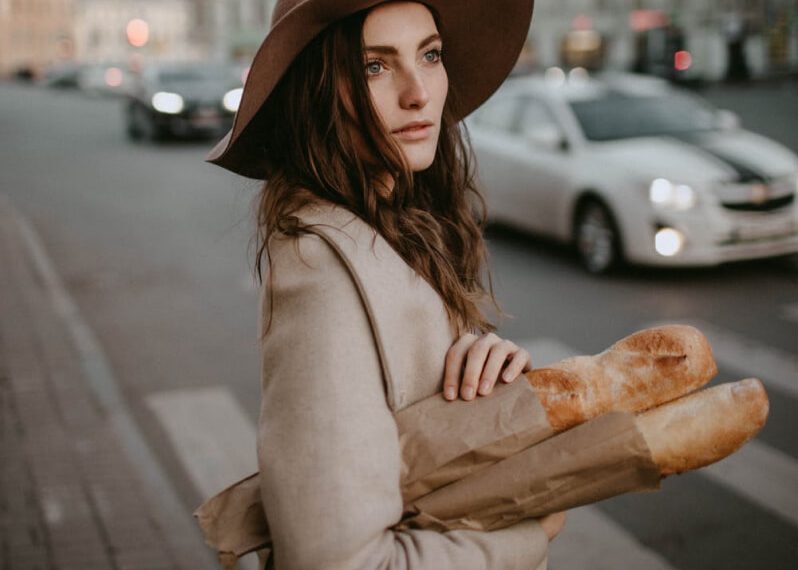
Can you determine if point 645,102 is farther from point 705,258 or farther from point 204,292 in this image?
point 204,292

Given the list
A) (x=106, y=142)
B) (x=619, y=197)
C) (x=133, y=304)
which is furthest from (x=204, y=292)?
(x=106, y=142)

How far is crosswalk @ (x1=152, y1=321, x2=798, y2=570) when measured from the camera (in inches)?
159

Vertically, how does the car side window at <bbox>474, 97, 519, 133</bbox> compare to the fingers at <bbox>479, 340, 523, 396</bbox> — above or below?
below

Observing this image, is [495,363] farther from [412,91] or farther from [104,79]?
[104,79]

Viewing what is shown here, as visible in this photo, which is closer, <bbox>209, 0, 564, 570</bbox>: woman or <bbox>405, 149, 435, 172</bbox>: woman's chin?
<bbox>209, 0, 564, 570</bbox>: woman

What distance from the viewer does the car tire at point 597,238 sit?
8664 mm

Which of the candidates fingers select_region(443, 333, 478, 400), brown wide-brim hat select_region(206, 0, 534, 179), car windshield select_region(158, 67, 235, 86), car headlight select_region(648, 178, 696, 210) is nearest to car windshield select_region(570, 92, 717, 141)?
car headlight select_region(648, 178, 696, 210)

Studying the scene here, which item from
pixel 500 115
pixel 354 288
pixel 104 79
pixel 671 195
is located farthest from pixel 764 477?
pixel 104 79

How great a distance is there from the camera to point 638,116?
31.7 ft

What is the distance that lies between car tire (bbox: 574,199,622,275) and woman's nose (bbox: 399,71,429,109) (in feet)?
23.4

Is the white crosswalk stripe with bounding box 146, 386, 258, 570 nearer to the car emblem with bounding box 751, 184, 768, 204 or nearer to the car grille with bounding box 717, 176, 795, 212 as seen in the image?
the car grille with bounding box 717, 176, 795, 212

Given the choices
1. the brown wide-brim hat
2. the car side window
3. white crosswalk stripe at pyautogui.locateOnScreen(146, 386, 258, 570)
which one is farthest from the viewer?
the car side window

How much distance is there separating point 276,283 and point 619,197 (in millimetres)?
7407

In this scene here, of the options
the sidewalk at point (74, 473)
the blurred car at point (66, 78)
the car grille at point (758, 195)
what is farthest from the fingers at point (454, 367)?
the blurred car at point (66, 78)
